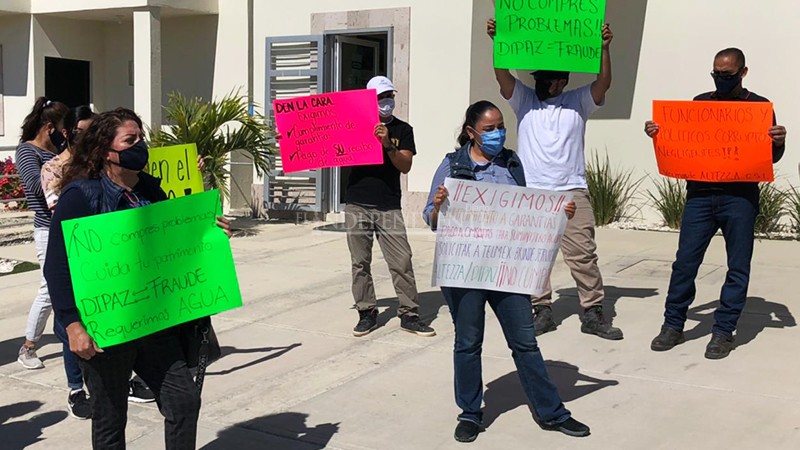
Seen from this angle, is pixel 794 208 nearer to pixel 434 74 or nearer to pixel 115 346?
pixel 434 74

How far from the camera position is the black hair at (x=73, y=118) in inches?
213

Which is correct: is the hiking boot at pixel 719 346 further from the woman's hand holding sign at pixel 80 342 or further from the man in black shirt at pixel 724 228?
the woman's hand holding sign at pixel 80 342

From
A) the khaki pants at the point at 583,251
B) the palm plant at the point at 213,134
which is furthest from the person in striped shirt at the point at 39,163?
the palm plant at the point at 213,134

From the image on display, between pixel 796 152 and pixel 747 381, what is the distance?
6.81m

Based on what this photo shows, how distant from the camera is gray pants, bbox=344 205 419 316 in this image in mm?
6648

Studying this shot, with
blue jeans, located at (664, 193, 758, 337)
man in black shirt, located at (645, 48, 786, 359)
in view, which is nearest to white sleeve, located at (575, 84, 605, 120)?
man in black shirt, located at (645, 48, 786, 359)

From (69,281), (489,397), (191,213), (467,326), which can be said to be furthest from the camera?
(489,397)

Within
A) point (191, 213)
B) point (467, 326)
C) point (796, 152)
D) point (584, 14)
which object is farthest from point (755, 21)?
point (191, 213)

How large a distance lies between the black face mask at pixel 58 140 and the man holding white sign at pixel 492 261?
261 cm

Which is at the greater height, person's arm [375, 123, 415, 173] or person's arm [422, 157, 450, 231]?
person's arm [375, 123, 415, 173]

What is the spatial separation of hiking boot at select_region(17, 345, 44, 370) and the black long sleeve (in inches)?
109

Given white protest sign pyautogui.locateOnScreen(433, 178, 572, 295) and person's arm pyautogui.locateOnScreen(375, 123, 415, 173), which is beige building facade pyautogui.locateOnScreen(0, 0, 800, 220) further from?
white protest sign pyautogui.locateOnScreen(433, 178, 572, 295)

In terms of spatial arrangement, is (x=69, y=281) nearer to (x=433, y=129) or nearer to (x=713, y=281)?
(x=713, y=281)

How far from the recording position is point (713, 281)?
8.45 m
